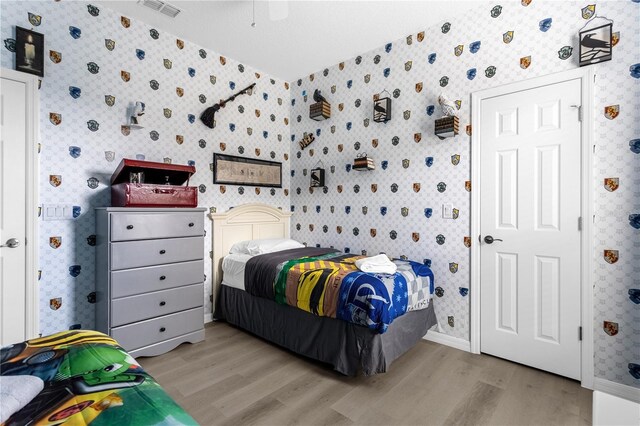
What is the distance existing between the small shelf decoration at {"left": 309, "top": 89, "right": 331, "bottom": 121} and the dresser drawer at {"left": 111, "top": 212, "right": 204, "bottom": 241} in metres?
1.86

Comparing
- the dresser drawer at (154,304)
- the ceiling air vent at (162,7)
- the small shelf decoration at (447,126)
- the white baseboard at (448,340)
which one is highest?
the ceiling air vent at (162,7)

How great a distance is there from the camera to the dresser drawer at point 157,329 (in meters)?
2.55

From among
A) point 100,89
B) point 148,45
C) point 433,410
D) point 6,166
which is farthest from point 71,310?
point 433,410

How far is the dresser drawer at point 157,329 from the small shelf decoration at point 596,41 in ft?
12.0

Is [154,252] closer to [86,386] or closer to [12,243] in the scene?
[12,243]

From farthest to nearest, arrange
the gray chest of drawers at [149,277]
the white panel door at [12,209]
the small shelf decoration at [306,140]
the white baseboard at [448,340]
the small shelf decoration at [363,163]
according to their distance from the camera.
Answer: the small shelf decoration at [306,140], the small shelf decoration at [363,163], the white baseboard at [448,340], the gray chest of drawers at [149,277], the white panel door at [12,209]

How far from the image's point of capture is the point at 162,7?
2812 mm

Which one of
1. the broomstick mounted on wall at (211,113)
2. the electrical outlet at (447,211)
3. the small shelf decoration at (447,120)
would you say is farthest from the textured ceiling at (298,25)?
the electrical outlet at (447,211)

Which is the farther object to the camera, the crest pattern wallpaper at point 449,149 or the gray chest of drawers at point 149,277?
the gray chest of drawers at point 149,277

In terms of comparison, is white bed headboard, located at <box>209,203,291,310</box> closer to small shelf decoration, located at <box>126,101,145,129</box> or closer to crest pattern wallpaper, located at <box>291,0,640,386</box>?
crest pattern wallpaper, located at <box>291,0,640,386</box>

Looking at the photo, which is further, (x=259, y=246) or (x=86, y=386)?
(x=259, y=246)

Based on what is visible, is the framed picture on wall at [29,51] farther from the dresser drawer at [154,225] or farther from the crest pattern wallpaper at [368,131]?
the dresser drawer at [154,225]

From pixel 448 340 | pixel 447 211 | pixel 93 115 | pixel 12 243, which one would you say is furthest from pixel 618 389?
pixel 93 115

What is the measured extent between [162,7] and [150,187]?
1575 mm
